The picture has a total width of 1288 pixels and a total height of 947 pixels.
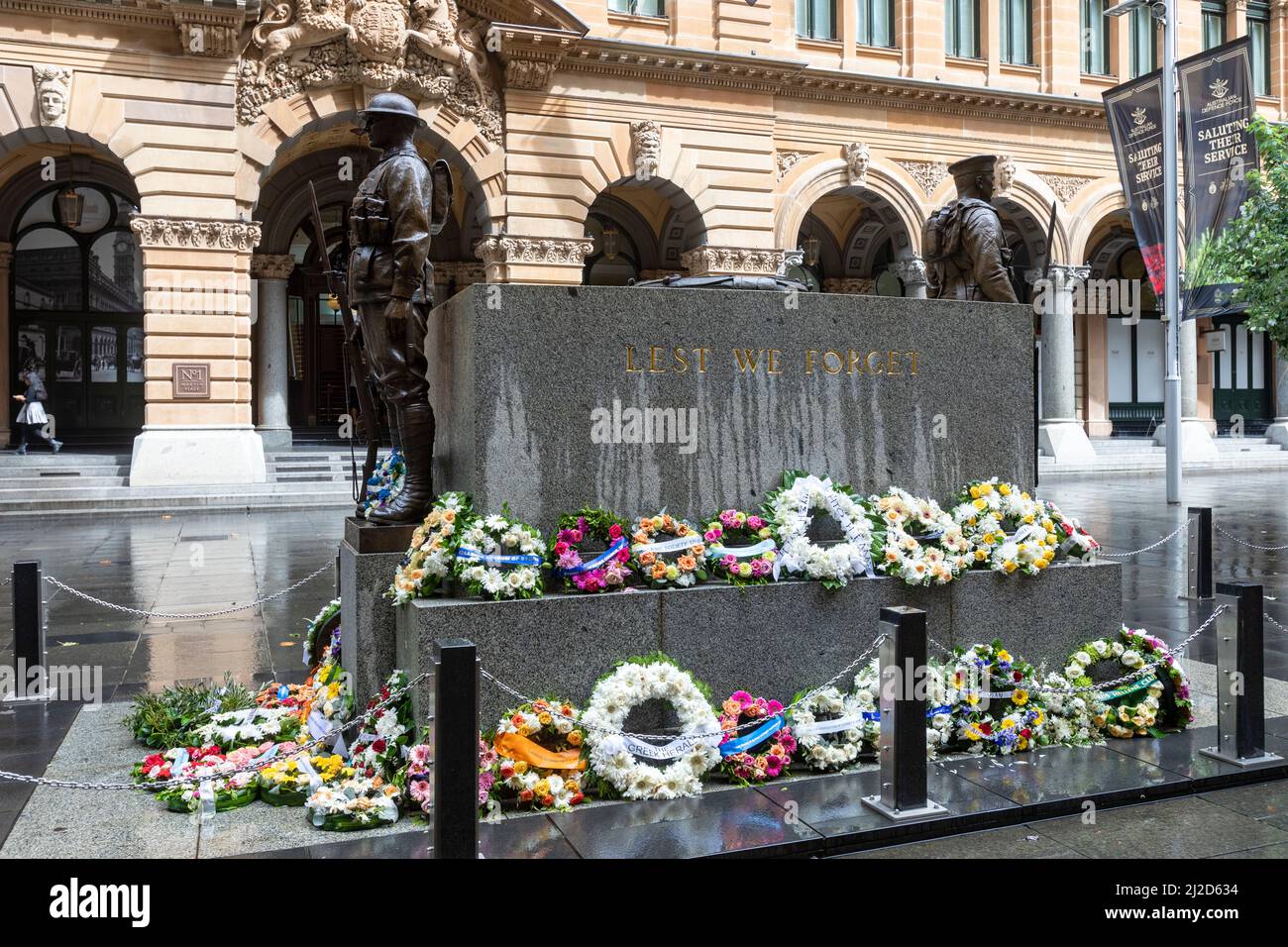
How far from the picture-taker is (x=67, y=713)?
6773 mm

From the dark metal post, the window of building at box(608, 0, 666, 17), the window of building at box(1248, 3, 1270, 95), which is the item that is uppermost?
the window of building at box(1248, 3, 1270, 95)

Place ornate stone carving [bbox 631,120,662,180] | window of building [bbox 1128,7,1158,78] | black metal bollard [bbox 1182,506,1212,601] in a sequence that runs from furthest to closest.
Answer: window of building [bbox 1128,7,1158,78] → ornate stone carving [bbox 631,120,662,180] → black metal bollard [bbox 1182,506,1212,601]

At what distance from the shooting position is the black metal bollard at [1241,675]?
5324 millimetres

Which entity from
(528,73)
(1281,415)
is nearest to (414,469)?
(528,73)

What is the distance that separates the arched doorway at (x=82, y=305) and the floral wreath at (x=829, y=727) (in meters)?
24.8

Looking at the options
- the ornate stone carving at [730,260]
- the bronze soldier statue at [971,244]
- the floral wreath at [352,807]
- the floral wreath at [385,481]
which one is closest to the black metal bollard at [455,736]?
the floral wreath at [352,807]

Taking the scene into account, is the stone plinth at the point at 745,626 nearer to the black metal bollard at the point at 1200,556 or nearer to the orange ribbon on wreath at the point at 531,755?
the orange ribbon on wreath at the point at 531,755

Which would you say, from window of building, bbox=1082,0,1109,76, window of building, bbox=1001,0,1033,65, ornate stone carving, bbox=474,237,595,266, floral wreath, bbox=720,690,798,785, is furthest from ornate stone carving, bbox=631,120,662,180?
floral wreath, bbox=720,690,798,785

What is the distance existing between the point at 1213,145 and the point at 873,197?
404 inches

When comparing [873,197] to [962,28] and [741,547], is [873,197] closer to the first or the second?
[962,28]

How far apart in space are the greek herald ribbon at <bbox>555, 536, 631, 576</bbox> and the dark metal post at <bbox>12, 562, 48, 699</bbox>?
13.0 feet

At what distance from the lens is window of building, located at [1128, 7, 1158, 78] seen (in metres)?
31.3

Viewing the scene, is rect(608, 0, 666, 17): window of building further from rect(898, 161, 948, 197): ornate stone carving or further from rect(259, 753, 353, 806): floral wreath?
rect(259, 753, 353, 806): floral wreath
